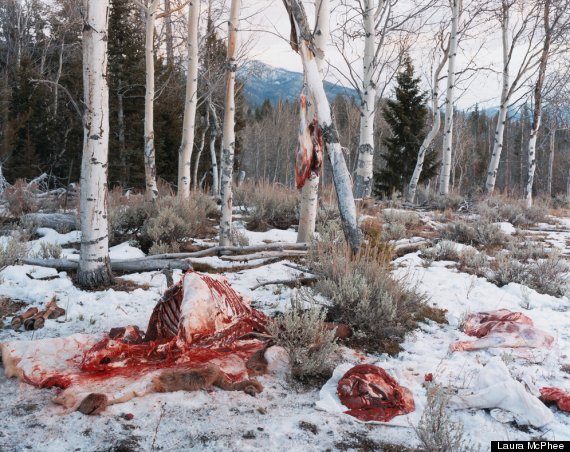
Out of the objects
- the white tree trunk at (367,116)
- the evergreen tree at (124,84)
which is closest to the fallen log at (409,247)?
the white tree trunk at (367,116)

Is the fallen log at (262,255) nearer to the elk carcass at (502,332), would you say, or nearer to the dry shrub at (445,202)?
the elk carcass at (502,332)

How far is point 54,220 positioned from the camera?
7.25 meters

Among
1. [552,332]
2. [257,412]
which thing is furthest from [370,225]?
[257,412]

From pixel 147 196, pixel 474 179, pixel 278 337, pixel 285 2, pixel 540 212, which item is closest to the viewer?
pixel 278 337

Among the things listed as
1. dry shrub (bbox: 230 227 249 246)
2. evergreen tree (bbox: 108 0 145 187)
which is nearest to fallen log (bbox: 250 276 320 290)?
dry shrub (bbox: 230 227 249 246)

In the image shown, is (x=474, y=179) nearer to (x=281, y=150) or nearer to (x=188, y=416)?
(x=281, y=150)

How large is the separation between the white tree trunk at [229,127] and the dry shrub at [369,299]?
7.68ft

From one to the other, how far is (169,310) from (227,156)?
338 cm

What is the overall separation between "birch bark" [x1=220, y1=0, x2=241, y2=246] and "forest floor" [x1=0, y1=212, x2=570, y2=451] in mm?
1994

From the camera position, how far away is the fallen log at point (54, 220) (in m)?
7.03

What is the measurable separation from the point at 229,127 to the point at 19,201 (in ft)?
15.2

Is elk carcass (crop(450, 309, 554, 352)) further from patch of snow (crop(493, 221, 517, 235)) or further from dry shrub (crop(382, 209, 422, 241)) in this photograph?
patch of snow (crop(493, 221, 517, 235))

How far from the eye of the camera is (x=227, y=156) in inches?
245

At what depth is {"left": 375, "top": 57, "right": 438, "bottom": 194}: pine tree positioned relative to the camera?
2225cm
